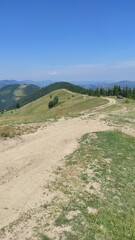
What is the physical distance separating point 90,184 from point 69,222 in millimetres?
5855

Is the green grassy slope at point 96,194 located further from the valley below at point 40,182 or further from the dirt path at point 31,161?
the dirt path at point 31,161

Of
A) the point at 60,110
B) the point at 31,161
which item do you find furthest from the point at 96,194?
the point at 60,110

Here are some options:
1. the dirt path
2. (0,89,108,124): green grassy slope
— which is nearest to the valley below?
the dirt path

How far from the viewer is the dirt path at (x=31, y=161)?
22.3 metres

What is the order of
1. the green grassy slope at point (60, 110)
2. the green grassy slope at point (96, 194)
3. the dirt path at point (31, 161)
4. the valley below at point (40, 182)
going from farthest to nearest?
1. the green grassy slope at point (60, 110)
2. the dirt path at point (31, 161)
3. the green grassy slope at point (96, 194)
4. the valley below at point (40, 182)

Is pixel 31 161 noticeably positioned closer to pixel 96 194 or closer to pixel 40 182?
pixel 40 182

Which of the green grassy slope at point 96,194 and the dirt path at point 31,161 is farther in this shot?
the dirt path at point 31,161

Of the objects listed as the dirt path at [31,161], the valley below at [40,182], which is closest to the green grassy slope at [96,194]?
the valley below at [40,182]

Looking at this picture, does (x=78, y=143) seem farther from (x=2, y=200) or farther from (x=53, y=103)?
(x=53, y=103)

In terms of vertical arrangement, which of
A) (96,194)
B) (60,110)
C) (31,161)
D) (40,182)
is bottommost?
(60,110)

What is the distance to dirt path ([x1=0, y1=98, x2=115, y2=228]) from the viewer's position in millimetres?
22297

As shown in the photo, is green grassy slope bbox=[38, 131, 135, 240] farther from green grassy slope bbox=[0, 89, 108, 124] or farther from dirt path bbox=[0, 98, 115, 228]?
green grassy slope bbox=[0, 89, 108, 124]

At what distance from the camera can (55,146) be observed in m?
34.9

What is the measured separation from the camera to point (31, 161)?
30266 mm
